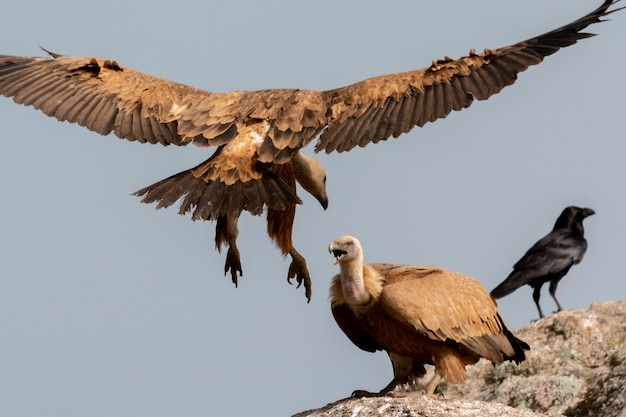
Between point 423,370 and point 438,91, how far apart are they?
2.41 meters

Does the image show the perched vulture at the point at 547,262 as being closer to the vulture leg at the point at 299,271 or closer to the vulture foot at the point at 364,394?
the vulture leg at the point at 299,271

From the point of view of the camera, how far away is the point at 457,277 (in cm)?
1026

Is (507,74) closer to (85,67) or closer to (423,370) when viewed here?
(423,370)

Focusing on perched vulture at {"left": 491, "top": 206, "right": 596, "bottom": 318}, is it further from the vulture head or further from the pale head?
the pale head

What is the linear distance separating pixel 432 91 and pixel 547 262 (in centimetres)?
640

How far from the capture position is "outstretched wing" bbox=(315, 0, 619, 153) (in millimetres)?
11258

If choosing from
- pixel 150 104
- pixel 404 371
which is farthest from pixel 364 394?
pixel 150 104

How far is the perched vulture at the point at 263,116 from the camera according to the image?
10.6 meters

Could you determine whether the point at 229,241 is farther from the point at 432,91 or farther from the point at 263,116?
the point at 432,91

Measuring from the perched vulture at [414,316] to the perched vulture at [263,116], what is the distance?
806 millimetres

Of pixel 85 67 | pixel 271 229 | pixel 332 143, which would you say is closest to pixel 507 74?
pixel 332 143

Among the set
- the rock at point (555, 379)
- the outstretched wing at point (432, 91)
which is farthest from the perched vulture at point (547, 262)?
the outstretched wing at point (432, 91)

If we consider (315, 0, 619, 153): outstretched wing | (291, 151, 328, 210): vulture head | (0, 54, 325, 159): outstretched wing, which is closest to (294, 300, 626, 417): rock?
(291, 151, 328, 210): vulture head

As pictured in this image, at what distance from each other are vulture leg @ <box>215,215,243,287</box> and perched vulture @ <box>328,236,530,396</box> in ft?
5.61
